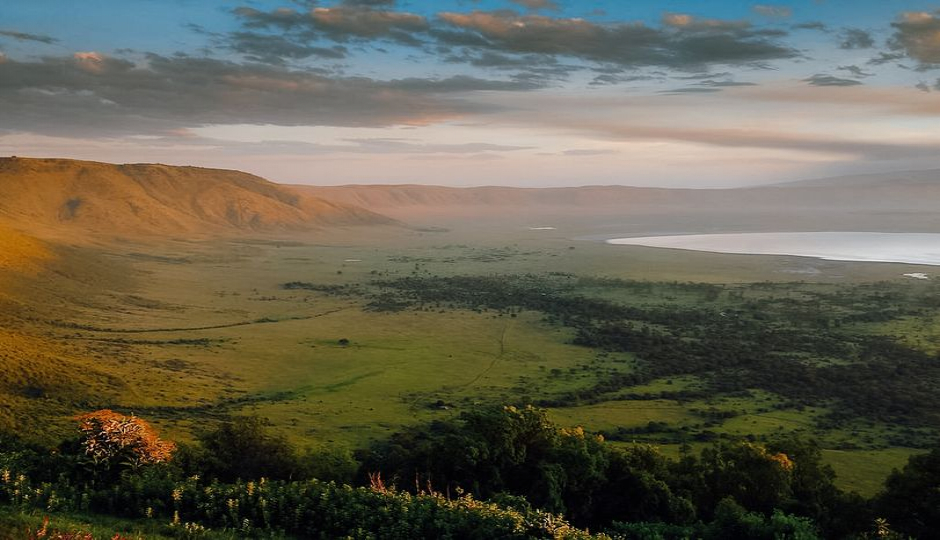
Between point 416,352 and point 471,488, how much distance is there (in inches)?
2018

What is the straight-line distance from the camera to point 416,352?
82375mm

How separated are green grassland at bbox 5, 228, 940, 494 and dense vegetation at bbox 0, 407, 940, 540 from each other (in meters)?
13.1

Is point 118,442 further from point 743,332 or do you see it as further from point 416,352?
point 743,332

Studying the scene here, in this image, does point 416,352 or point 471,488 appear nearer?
point 471,488

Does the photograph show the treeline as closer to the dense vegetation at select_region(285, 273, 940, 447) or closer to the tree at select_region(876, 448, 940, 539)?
the tree at select_region(876, 448, 940, 539)

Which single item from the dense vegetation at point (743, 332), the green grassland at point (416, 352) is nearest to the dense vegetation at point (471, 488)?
the green grassland at point (416, 352)

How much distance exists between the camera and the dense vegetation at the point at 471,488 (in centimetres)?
2112

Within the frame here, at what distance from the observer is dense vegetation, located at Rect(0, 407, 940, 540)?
21125 millimetres

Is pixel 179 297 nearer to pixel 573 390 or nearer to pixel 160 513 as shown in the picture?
pixel 573 390

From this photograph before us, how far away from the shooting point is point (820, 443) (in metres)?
52.0

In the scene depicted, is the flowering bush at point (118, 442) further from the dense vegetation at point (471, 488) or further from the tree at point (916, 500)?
the tree at point (916, 500)

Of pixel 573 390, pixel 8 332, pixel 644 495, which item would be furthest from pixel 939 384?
pixel 8 332

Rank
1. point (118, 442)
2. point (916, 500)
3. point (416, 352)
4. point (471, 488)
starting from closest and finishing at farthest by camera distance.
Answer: point (118, 442)
point (916, 500)
point (471, 488)
point (416, 352)

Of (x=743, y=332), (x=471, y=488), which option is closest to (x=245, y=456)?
(x=471, y=488)
